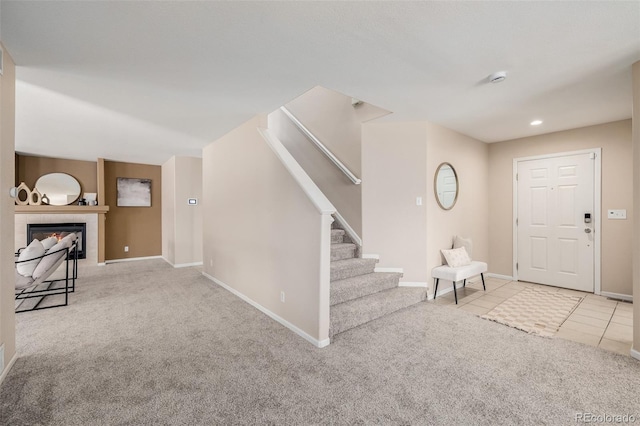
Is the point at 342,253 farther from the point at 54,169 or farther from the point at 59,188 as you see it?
the point at 54,169

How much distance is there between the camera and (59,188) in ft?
20.1

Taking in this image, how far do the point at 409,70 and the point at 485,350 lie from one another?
253 cm

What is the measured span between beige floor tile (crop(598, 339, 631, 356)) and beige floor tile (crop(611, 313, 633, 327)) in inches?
25.4

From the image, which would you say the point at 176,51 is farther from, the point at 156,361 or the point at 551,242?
the point at 551,242

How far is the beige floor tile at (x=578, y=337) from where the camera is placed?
2.59m

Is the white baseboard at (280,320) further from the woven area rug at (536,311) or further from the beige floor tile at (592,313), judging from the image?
the beige floor tile at (592,313)

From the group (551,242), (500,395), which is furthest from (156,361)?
(551,242)

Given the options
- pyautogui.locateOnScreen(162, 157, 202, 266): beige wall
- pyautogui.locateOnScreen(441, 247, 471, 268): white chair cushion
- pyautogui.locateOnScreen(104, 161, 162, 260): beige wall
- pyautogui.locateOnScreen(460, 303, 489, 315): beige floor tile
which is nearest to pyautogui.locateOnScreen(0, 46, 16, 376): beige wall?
pyautogui.locateOnScreen(162, 157, 202, 266): beige wall

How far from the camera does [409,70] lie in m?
2.40

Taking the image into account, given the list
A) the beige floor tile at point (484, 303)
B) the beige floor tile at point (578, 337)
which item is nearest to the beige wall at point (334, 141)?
the beige floor tile at point (484, 303)

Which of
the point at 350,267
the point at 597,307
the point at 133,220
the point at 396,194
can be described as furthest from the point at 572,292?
the point at 133,220

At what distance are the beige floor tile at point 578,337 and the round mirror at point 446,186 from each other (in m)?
1.91

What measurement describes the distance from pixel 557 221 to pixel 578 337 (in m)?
2.31

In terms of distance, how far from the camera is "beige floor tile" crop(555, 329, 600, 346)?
8.51 ft
